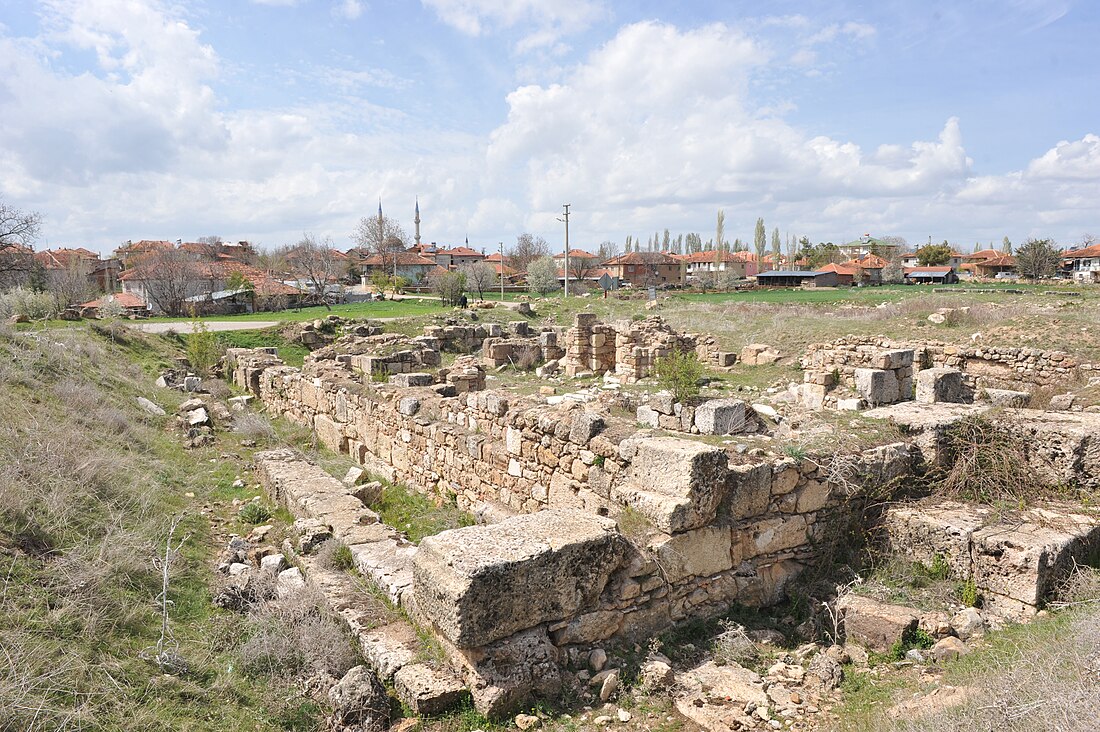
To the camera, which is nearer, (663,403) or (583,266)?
(663,403)

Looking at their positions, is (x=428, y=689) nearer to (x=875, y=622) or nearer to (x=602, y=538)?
(x=602, y=538)

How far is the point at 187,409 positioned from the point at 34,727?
11.2 m

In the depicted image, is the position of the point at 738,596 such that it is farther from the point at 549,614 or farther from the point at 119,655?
the point at 119,655

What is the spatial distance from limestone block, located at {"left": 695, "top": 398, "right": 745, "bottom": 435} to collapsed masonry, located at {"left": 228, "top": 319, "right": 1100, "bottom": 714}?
1632 mm

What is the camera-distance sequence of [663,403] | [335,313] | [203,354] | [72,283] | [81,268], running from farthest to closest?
[81,268] → [72,283] → [335,313] → [203,354] → [663,403]

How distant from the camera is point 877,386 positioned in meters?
8.89

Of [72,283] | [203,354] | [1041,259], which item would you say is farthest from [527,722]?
[1041,259]

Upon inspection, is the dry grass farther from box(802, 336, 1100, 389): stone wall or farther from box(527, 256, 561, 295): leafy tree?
box(527, 256, 561, 295): leafy tree

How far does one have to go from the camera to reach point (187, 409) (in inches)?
512

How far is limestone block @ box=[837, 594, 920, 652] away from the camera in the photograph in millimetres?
4187

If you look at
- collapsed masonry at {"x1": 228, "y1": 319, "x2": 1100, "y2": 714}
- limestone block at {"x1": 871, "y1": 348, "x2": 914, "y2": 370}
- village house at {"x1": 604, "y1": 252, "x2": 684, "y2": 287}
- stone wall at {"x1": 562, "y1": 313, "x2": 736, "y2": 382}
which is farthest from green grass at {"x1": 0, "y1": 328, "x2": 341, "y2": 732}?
village house at {"x1": 604, "y1": 252, "x2": 684, "y2": 287}

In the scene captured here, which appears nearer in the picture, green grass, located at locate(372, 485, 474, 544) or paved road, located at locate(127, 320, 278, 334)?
green grass, located at locate(372, 485, 474, 544)

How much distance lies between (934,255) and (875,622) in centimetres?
8793

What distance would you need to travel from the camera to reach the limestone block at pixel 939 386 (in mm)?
7738
